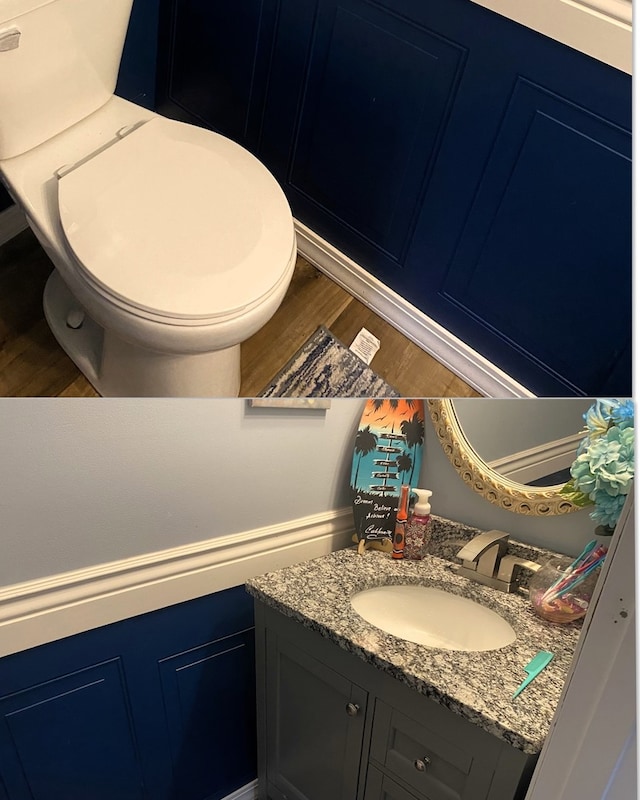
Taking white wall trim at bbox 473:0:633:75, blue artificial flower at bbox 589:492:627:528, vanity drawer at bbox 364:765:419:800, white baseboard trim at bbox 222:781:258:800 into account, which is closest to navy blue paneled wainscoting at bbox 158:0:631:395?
white wall trim at bbox 473:0:633:75

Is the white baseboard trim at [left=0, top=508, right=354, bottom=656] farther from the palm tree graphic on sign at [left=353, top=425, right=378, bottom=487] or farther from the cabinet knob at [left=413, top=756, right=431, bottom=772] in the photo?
the cabinet knob at [left=413, top=756, right=431, bottom=772]

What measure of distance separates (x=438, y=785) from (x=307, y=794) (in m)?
0.22

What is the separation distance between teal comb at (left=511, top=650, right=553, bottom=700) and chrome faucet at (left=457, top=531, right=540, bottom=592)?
8 centimetres

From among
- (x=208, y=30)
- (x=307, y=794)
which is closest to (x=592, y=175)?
(x=208, y=30)

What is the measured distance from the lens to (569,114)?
0.53 m

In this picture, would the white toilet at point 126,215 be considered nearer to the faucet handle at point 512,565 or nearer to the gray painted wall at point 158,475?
the gray painted wall at point 158,475

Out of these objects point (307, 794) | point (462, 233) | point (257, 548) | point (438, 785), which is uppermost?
point (462, 233)

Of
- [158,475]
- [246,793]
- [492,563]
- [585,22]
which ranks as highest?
[585,22]

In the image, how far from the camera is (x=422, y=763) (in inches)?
33.6

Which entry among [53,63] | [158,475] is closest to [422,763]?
[158,475]

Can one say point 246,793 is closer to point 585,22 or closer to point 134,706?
point 134,706

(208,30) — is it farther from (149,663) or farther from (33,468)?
(149,663)

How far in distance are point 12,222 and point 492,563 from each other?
0.60 m

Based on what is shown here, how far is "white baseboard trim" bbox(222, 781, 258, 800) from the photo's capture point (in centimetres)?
97
